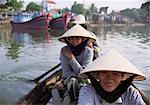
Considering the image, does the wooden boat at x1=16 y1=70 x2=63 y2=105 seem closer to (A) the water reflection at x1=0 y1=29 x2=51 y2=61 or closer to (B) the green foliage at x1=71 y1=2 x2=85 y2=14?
(A) the water reflection at x1=0 y1=29 x2=51 y2=61

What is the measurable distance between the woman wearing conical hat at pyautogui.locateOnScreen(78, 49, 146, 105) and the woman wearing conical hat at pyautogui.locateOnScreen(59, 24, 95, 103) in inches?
57.7

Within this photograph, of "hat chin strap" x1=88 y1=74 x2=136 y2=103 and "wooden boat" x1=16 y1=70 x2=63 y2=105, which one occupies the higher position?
"hat chin strap" x1=88 y1=74 x2=136 y2=103

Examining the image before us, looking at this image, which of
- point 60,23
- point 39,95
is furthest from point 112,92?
point 60,23

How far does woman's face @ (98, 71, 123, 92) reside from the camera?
7.63 ft

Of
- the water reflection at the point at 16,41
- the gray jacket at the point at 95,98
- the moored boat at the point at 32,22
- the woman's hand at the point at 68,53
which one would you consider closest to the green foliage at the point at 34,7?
the moored boat at the point at 32,22

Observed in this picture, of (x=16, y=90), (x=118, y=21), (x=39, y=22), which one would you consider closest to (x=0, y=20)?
(x=39, y=22)

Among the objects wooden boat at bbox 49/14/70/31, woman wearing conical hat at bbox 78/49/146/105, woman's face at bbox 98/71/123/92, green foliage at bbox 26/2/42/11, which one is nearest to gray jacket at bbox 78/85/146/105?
woman wearing conical hat at bbox 78/49/146/105

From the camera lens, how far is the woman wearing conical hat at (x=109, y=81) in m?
2.33

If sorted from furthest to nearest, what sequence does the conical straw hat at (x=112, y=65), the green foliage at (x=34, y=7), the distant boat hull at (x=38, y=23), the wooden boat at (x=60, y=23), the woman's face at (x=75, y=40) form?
the green foliage at (x=34, y=7) → the wooden boat at (x=60, y=23) → the distant boat hull at (x=38, y=23) → the woman's face at (x=75, y=40) → the conical straw hat at (x=112, y=65)

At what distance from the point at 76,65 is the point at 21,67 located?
6197 millimetres

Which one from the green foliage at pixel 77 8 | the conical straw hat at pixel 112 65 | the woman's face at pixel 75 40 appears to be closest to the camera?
the conical straw hat at pixel 112 65

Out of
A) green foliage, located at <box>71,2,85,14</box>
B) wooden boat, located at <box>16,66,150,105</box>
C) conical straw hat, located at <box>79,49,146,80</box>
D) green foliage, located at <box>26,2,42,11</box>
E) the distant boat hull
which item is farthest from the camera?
green foliage, located at <box>71,2,85,14</box>

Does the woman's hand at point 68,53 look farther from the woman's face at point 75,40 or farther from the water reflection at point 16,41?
the water reflection at point 16,41

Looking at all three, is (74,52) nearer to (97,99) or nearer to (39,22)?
(97,99)
